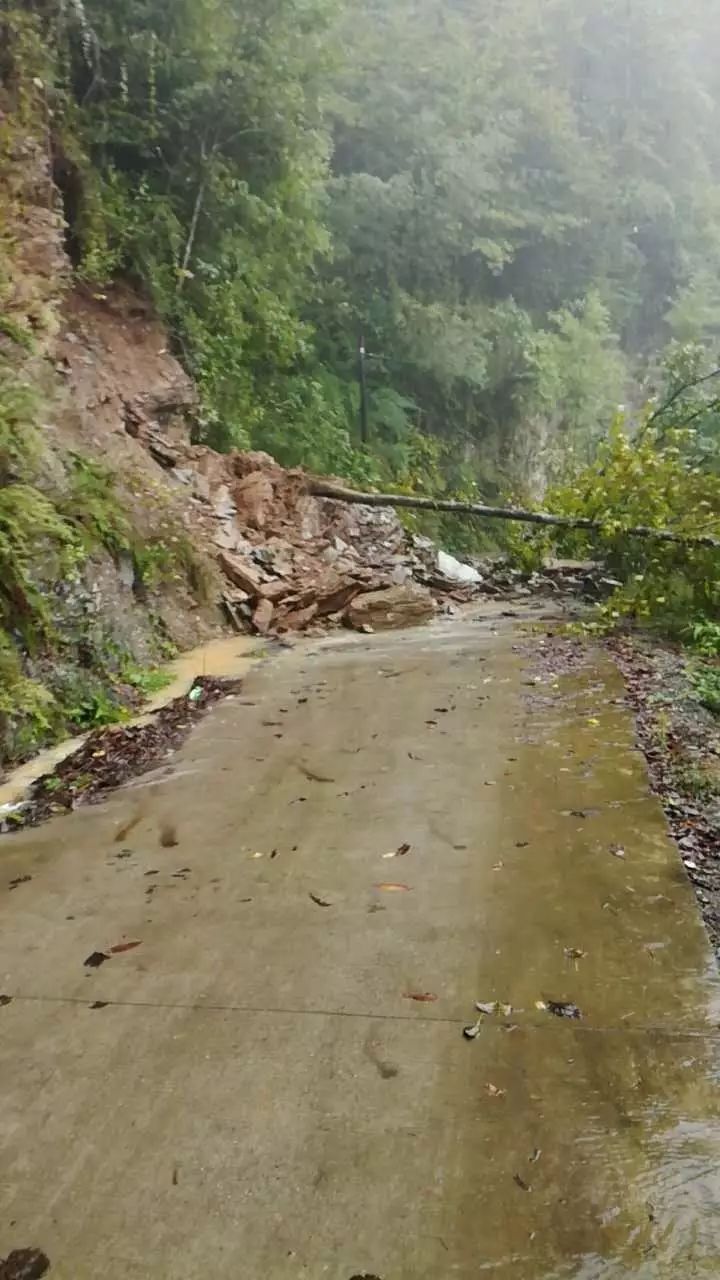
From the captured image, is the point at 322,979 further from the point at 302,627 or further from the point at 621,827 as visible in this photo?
the point at 302,627

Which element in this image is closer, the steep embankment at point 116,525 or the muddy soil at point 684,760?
the muddy soil at point 684,760

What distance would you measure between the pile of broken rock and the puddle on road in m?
0.94

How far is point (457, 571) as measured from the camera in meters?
14.2

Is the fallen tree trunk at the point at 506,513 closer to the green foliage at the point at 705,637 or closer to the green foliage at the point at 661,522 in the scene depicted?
the green foliage at the point at 661,522

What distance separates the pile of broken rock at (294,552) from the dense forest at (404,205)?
1254mm

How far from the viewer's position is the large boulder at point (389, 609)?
10688mm

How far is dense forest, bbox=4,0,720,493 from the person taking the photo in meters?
11.2

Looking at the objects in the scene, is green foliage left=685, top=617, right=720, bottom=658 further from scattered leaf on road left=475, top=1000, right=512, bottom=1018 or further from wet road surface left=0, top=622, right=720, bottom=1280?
scattered leaf on road left=475, top=1000, right=512, bottom=1018

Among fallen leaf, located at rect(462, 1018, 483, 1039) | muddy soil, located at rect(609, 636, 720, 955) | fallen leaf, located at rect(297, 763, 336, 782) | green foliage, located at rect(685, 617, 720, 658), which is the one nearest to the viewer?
fallen leaf, located at rect(462, 1018, 483, 1039)

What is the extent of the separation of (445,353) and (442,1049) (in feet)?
57.2

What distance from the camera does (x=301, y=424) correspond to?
15.1 m

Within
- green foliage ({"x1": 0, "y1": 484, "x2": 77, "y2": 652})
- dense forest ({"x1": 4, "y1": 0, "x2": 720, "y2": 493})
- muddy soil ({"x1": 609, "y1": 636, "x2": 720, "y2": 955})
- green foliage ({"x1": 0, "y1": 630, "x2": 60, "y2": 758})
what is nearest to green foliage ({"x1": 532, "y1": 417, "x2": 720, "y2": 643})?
muddy soil ({"x1": 609, "y1": 636, "x2": 720, "y2": 955})

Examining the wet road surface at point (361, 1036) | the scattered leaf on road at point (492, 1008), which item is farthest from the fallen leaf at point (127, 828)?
the scattered leaf on road at point (492, 1008)

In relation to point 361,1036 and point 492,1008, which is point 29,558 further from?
point 492,1008
